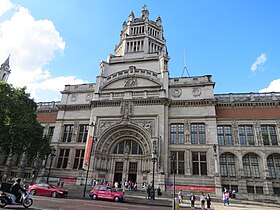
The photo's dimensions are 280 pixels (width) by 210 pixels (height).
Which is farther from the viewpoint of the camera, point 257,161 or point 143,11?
point 143,11

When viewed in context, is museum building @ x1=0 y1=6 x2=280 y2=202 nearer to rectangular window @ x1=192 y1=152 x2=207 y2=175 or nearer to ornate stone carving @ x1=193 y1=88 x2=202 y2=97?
rectangular window @ x1=192 y1=152 x2=207 y2=175

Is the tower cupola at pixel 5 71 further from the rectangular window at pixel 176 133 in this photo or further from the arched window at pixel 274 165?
the arched window at pixel 274 165

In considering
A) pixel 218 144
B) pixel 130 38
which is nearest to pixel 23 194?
pixel 218 144

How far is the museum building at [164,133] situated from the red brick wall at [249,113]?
128 mm

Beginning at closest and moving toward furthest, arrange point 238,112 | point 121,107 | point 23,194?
point 23,194 < point 238,112 < point 121,107

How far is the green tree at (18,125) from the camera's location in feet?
74.9

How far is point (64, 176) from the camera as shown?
2997cm

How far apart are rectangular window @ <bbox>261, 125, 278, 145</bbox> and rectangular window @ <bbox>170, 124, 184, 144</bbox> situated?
39.0ft

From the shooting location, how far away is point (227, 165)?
27500 millimetres

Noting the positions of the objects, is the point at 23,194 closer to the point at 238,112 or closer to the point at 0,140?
the point at 0,140

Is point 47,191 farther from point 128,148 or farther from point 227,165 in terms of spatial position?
point 227,165

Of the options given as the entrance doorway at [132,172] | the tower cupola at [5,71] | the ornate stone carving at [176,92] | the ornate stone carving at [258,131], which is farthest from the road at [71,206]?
the tower cupola at [5,71]

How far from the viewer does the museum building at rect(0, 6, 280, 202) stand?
86.4 ft

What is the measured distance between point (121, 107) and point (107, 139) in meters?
5.80
